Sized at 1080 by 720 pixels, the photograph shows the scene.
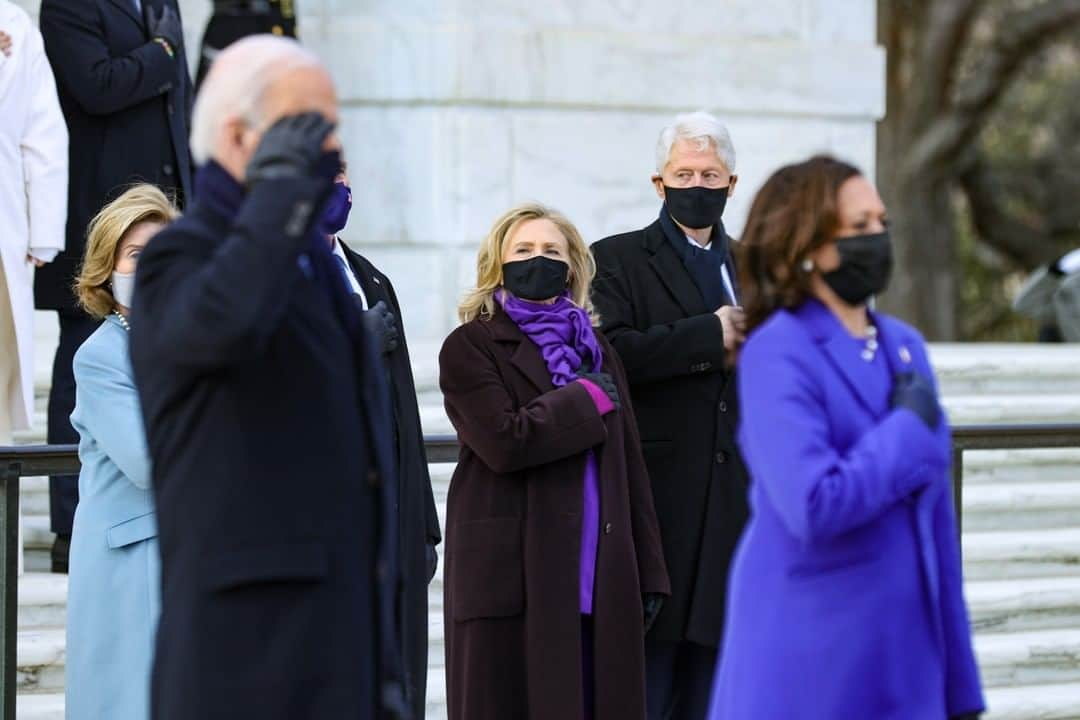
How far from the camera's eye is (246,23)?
28.3 feet

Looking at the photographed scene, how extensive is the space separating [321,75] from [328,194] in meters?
0.21

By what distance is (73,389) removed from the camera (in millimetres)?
6730

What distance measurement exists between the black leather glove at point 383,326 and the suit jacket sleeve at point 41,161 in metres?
2.10

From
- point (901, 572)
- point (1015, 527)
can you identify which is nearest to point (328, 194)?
Result: point (901, 572)

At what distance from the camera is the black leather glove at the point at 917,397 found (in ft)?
11.5

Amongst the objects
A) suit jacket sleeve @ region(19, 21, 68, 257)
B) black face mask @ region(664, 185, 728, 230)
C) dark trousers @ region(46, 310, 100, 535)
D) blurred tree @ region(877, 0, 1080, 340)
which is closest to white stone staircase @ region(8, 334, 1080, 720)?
dark trousers @ region(46, 310, 100, 535)

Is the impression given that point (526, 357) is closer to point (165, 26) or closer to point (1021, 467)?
point (165, 26)

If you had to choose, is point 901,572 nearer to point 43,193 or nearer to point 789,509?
point 789,509

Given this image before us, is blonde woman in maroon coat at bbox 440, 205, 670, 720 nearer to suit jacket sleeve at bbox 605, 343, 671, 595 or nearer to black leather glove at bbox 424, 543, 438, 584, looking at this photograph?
suit jacket sleeve at bbox 605, 343, 671, 595

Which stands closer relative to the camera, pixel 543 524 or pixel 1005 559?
pixel 543 524

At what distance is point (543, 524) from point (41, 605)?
219cm

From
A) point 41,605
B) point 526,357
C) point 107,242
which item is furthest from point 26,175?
point 526,357

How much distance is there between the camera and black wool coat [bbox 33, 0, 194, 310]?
709 cm

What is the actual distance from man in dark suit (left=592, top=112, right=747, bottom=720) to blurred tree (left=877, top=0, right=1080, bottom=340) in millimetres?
13407
